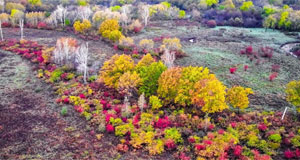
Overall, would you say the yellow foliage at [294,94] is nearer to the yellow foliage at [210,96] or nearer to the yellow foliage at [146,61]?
the yellow foliage at [210,96]

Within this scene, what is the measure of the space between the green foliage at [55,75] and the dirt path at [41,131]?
1.60 m

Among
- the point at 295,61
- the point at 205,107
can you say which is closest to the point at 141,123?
the point at 205,107

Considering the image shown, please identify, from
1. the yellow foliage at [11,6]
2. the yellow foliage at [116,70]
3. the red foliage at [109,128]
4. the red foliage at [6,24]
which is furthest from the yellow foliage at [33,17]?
the red foliage at [109,128]

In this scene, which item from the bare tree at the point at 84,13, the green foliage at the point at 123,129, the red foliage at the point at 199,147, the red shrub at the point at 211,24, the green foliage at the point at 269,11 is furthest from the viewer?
the green foliage at the point at 269,11

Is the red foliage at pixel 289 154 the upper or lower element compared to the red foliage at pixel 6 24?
lower

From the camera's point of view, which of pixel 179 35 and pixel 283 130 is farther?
pixel 179 35

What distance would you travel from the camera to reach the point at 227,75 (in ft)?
139

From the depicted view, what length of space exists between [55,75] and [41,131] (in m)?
14.0

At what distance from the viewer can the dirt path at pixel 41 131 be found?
77.1 feet

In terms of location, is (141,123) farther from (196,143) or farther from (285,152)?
(285,152)

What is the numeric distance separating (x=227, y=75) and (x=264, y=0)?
84.3 metres

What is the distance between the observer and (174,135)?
2603 cm

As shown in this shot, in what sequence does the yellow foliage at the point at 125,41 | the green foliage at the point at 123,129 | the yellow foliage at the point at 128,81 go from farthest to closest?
the yellow foliage at the point at 125,41, the yellow foliage at the point at 128,81, the green foliage at the point at 123,129

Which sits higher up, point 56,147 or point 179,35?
point 179,35
